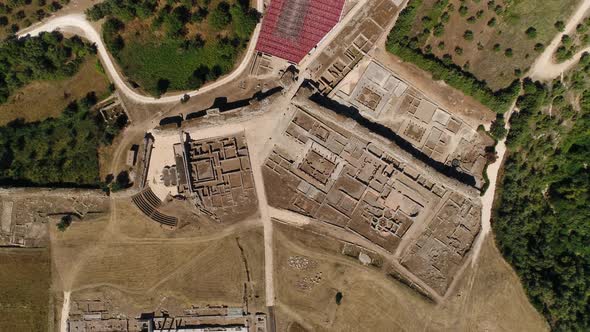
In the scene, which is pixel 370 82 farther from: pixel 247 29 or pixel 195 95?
pixel 195 95

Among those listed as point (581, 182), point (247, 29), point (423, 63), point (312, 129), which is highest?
point (247, 29)

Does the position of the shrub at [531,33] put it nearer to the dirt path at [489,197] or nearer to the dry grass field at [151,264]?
the dirt path at [489,197]

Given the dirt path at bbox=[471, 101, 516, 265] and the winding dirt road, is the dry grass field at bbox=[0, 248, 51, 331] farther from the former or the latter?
the dirt path at bbox=[471, 101, 516, 265]

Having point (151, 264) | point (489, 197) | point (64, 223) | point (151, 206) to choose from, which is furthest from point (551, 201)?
point (64, 223)

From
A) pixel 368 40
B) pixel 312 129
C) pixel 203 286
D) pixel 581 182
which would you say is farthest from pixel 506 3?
pixel 203 286

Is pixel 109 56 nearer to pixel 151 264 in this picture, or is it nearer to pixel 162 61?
pixel 162 61

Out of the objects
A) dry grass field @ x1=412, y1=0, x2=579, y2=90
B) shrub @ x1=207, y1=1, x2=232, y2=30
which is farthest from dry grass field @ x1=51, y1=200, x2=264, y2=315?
dry grass field @ x1=412, y1=0, x2=579, y2=90
